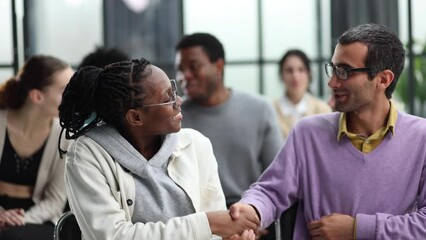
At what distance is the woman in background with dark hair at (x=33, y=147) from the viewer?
11.8ft

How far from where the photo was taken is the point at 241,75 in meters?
6.49

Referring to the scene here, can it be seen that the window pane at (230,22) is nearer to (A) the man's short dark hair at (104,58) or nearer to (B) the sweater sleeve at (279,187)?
(A) the man's short dark hair at (104,58)

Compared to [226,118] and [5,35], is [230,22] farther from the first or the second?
[226,118]

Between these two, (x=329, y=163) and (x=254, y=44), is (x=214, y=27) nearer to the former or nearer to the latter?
(x=254, y=44)

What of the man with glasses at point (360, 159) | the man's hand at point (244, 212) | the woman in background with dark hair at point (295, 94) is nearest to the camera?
the man's hand at point (244, 212)

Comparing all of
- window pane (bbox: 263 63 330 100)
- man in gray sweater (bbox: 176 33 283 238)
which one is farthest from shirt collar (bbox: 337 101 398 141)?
window pane (bbox: 263 63 330 100)

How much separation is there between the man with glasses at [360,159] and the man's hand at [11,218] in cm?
117

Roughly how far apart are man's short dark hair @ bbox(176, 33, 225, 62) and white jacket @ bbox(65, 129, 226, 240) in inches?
57.5

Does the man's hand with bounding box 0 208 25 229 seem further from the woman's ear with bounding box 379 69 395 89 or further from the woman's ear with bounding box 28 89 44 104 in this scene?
the woman's ear with bounding box 379 69 395 89

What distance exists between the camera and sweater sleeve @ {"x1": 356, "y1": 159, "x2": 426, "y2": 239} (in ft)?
8.41

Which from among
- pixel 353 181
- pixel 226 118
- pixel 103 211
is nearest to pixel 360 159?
pixel 353 181

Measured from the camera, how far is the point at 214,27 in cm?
634

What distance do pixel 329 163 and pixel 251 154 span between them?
1.19 meters

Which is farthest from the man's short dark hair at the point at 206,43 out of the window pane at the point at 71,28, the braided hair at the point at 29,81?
the window pane at the point at 71,28
